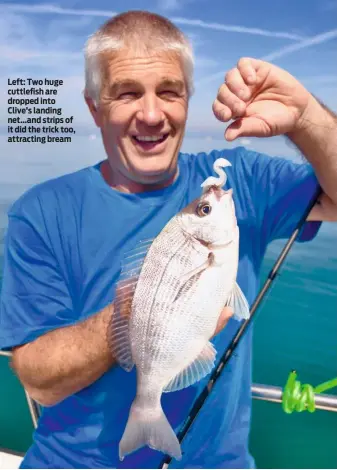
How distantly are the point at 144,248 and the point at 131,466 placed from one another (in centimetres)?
54

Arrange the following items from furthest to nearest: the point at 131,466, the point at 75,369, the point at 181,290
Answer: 1. the point at 131,466
2. the point at 75,369
3. the point at 181,290

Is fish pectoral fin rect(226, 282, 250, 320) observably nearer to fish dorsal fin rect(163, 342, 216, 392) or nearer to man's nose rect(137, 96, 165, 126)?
fish dorsal fin rect(163, 342, 216, 392)

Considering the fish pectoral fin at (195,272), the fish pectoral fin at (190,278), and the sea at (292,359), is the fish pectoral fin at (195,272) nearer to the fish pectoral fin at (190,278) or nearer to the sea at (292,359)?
the fish pectoral fin at (190,278)

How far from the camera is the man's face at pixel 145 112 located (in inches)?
44.3

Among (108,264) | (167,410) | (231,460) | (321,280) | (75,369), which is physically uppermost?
(108,264)

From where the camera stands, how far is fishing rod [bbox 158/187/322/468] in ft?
3.46

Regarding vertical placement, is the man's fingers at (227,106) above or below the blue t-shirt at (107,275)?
above

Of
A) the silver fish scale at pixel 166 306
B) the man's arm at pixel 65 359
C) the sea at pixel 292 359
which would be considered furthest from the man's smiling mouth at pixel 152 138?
the sea at pixel 292 359

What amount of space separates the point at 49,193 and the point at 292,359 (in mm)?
3844

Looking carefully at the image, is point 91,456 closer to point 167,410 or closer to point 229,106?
point 167,410

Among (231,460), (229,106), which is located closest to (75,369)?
(231,460)

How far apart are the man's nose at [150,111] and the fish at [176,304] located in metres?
0.29

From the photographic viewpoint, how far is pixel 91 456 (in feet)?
3.63

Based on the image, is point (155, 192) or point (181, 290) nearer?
point (181, 290)
